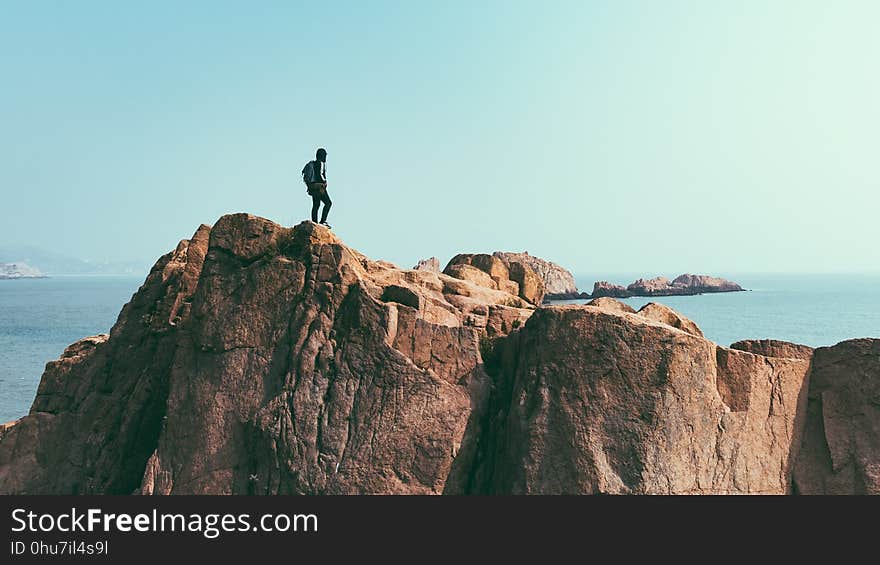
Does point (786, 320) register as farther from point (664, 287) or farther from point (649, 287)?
point (664, 287)

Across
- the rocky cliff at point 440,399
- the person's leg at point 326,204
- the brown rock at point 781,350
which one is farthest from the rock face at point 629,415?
the person's leg at point 326,204

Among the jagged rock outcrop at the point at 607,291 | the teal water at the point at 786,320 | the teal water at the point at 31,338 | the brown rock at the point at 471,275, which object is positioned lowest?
the teal water at the point at 31,338

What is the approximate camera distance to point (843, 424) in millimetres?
18797

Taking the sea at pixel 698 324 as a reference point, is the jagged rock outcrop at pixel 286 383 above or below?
above

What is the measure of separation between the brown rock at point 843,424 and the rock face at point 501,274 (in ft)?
36.5

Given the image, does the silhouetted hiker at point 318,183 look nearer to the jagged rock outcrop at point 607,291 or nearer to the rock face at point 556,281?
the rock face at point 556,281

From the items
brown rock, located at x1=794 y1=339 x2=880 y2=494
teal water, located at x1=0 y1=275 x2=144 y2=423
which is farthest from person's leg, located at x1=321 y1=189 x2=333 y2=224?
teal water, located at x1=0 y1=275 x2=144 y2=423

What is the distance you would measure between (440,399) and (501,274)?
10.6m

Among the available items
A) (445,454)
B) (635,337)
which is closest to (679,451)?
(635,337)

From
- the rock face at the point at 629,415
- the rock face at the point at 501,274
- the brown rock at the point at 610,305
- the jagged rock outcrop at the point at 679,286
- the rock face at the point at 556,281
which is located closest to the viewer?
the rock face at the point at 629,415

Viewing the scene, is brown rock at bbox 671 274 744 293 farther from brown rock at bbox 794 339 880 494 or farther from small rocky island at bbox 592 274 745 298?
brown rock at bbox 794 339 880 494

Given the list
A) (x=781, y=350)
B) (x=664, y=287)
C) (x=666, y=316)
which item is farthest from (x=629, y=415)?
(x=664, y=287)

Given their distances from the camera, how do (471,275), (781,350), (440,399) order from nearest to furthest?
(440,399) < (781,350) < (471,275)

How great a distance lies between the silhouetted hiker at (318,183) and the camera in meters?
22.0
